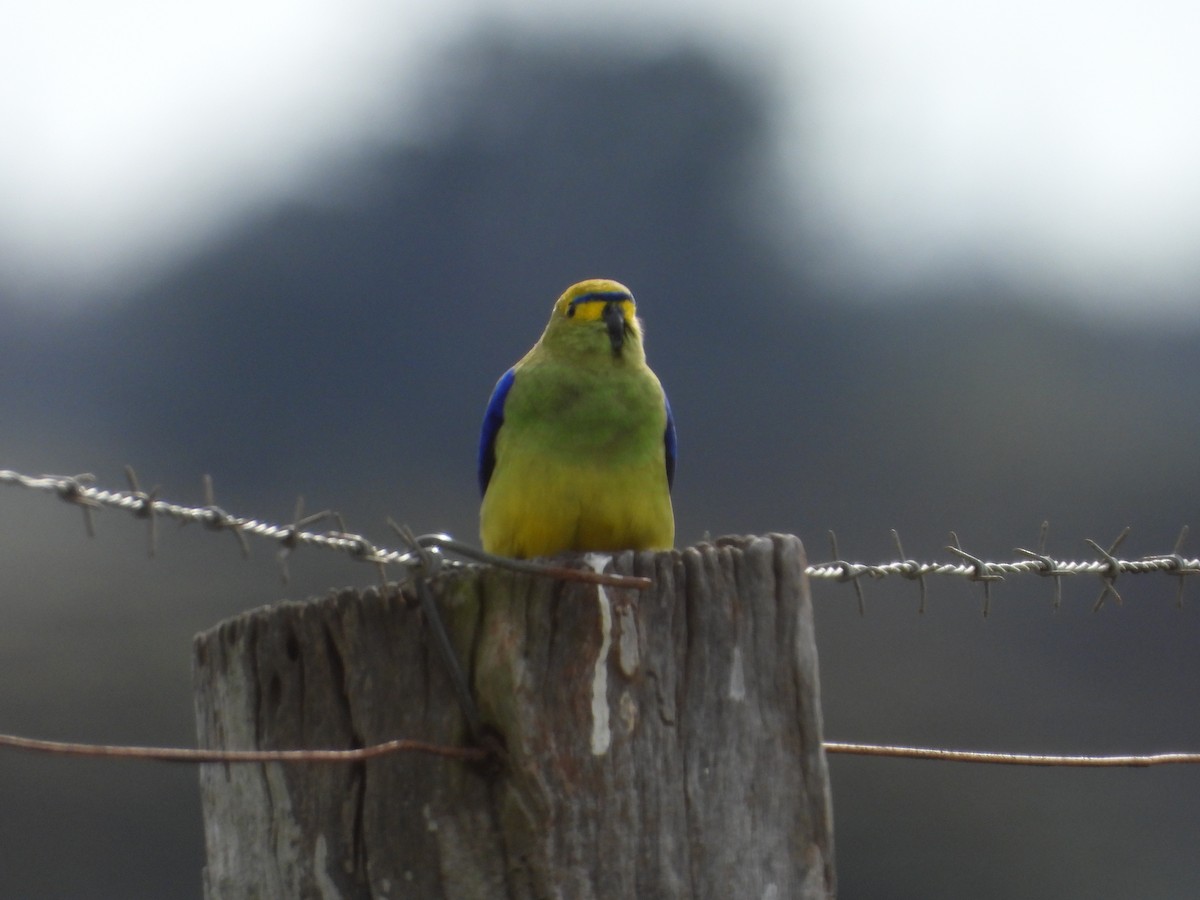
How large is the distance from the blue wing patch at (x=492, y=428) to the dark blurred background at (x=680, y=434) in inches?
554

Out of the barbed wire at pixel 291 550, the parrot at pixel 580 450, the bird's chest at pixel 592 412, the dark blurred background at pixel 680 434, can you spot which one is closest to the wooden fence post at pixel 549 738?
the barbed wire at pixel 291 550

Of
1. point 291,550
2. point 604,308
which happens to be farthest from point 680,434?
point 291,550

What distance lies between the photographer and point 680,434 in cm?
2714

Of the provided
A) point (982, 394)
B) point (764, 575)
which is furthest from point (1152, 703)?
point (764, 575)

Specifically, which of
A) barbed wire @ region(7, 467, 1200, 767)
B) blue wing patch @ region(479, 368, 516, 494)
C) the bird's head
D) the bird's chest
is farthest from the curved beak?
barbed wire @ region(7, 467, 1200, 767)

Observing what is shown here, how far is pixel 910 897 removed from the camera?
22312 millimetres

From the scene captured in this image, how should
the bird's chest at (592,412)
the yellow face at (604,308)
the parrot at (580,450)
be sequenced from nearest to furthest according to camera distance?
the parrot at (580,450), the bird's chest at (592,412), the yellow face at (604,308)

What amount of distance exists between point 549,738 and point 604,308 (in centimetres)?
324

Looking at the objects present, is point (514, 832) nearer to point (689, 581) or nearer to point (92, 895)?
point (689, 581)

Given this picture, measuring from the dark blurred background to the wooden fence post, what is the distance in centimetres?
1656

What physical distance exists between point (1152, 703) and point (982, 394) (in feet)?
24.1

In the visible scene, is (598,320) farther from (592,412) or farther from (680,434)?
(680,434)

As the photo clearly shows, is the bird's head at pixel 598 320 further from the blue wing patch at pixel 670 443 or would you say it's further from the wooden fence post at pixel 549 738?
the wooden fence post at pixel 549 738

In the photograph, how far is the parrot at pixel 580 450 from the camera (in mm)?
5414
